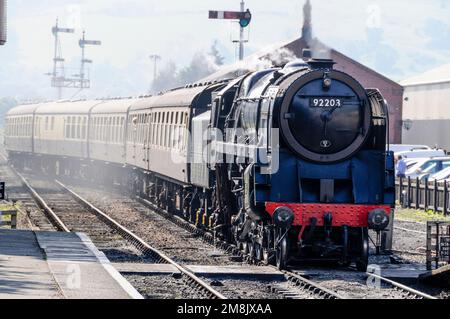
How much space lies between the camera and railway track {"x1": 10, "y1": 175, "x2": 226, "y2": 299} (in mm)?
16922

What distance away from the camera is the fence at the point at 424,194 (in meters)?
33.9

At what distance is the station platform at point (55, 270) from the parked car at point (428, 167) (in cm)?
2199

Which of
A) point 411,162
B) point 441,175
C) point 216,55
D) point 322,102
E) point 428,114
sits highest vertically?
point 216,55

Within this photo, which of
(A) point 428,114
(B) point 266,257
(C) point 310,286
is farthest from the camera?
(A) point 428,114

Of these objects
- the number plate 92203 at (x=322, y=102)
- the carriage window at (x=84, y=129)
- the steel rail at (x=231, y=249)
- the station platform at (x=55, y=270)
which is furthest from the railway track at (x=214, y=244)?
the carriage window at (x=84, y=129)

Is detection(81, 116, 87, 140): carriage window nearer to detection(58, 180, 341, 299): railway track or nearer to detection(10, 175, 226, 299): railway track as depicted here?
detection(10, 175, 226, 299): railway track

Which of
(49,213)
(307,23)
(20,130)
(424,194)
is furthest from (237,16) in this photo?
(20,130)

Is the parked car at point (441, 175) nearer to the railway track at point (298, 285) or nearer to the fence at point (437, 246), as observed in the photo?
the railway track at point (298, 285)

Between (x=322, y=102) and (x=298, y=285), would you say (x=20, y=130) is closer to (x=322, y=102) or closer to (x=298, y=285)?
(x=322, y=102)

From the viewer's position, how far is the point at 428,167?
42844mm

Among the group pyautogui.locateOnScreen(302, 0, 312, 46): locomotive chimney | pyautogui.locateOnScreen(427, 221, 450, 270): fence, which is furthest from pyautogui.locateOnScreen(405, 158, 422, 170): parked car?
pyautogui.locateOnScreen(427, 221, 450, 270): fence

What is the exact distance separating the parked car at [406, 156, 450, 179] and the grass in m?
6.16

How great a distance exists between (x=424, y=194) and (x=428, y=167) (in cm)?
701

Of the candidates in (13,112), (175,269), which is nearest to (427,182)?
(175,269)
